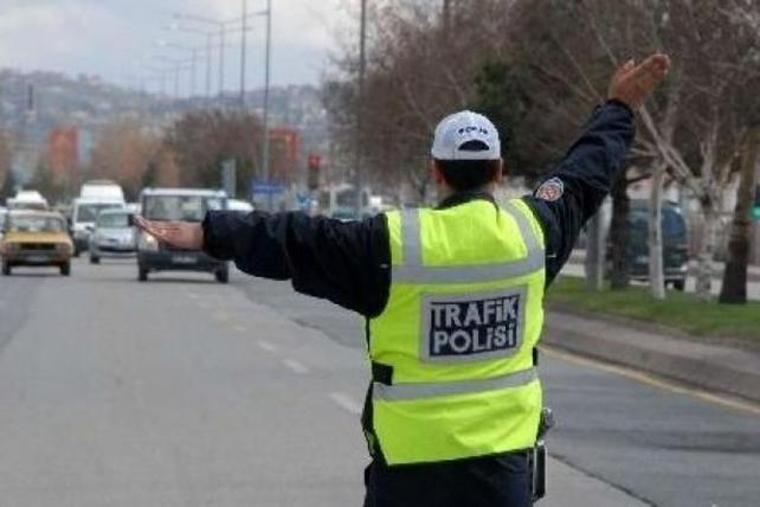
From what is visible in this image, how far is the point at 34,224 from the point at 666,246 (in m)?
16.3

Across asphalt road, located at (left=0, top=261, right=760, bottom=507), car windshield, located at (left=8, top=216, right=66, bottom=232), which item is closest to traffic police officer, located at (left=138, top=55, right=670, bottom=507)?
asphalt road, located at (left=0, top=261, right=760, bottom=507)

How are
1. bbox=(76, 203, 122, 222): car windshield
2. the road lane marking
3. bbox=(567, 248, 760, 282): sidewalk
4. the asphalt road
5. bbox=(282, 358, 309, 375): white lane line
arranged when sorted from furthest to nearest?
bbox=(76, 203, 122, 222): car windshield, bbox=(567, 248, 760, 282): sidewalk, bbox=(282, 358, 309, 375): white lane line, the road lane marking, the asphalt road

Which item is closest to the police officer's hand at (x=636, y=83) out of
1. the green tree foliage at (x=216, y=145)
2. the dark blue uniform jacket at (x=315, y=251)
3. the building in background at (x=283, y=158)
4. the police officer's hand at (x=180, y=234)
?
the dark blue uniform jacket at (x=315, y=251)

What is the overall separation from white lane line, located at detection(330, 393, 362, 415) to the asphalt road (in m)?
0.02

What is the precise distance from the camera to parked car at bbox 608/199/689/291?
45156mm

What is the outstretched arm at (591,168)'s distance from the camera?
20.8 ft

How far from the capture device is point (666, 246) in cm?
4506

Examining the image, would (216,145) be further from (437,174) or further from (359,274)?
(359,274)

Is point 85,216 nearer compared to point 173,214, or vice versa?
point 173,214

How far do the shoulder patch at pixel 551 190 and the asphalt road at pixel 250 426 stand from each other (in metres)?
6.07

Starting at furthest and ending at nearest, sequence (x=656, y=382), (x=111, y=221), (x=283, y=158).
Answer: (x=283, y=158)
(x=111, y=221)
(x=656, y=382)

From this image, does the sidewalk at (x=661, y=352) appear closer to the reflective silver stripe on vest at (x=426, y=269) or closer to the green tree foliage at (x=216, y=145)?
the reflective silver stripe on vest at (x=426, y=269)

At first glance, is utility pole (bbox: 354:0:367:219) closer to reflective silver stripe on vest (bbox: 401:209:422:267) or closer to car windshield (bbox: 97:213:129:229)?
car windshield (bbox: 97:213:129:229)

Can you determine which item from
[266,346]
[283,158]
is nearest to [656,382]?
[266,346]
